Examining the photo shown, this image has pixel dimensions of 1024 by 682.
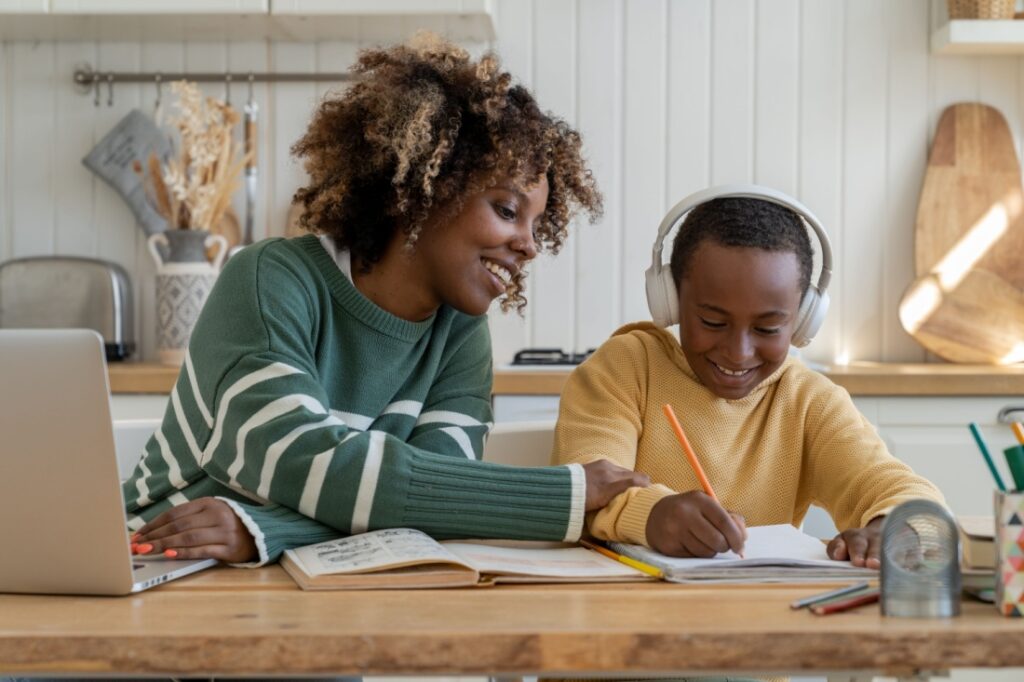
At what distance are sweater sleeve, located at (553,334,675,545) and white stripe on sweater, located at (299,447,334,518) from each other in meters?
0.31

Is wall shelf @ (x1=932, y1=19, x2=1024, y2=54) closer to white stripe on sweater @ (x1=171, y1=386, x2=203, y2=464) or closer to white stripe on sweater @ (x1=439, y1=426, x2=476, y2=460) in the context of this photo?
white stripe on sweater @ (x1=439, y1=426, x2=476, y2=460)

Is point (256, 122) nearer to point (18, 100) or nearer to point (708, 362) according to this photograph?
point (18, 100)

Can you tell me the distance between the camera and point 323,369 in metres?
1.32

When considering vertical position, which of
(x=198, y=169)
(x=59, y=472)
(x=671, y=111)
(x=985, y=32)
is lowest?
(x=59, y=472)

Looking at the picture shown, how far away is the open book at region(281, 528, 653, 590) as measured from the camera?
905 millimetres

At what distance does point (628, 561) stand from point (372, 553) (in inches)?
8.4

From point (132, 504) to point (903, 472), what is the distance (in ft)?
2.74

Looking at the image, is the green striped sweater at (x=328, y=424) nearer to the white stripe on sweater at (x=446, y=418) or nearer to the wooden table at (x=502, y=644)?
the white stripe on sweater at (x=446, y=418)

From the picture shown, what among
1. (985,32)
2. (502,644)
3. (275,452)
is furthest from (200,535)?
(985,32)

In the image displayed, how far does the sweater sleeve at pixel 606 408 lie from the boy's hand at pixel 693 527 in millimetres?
191

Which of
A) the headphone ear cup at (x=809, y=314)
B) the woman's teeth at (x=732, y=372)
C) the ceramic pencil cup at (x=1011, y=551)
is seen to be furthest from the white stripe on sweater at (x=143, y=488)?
the ceramic pencil cup at (x=1011, y=551)

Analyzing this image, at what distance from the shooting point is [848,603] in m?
0.82

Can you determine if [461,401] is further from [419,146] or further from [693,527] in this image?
[693,527]

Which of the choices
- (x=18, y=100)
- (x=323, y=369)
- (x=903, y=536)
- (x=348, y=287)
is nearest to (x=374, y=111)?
(x=348, y=287)
